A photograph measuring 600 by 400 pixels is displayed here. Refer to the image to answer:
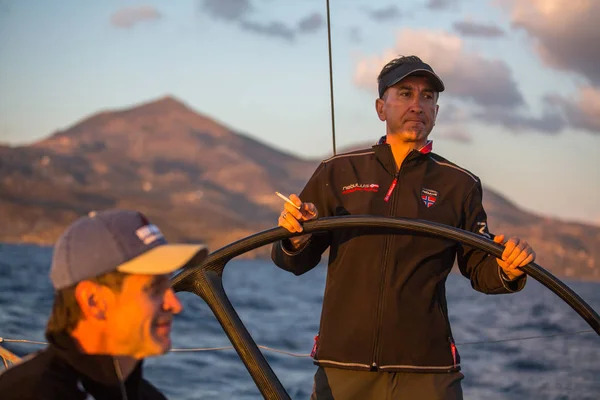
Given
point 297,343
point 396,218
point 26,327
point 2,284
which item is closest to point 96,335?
point 396,218

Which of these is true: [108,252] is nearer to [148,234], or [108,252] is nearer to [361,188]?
[148,234]

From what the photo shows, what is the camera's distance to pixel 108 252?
5.47ft

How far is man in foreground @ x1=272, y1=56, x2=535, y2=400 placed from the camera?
9.02 feet

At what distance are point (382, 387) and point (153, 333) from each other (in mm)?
1206

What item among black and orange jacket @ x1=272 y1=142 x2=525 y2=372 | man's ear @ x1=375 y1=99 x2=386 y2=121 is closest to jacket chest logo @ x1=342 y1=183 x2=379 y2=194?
black and orange jacket @ x1=272 y1=142 x2=525 y2=372

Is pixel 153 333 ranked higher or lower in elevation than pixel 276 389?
higher

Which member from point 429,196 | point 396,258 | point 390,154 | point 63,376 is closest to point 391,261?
point 396,258

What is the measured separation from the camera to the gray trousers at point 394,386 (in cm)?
275

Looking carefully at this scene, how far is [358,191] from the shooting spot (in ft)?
9.48

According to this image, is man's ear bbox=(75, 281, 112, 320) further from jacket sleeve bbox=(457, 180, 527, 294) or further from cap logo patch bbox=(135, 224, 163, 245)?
jacket sleeve bbox=(457, 180, 527, 294)

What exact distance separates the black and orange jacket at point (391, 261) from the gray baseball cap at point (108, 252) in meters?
1.14

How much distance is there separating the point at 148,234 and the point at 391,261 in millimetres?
1187

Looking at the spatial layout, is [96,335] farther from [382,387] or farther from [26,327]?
[26,327]

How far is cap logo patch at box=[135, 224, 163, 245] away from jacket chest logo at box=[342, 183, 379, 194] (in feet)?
4.04
